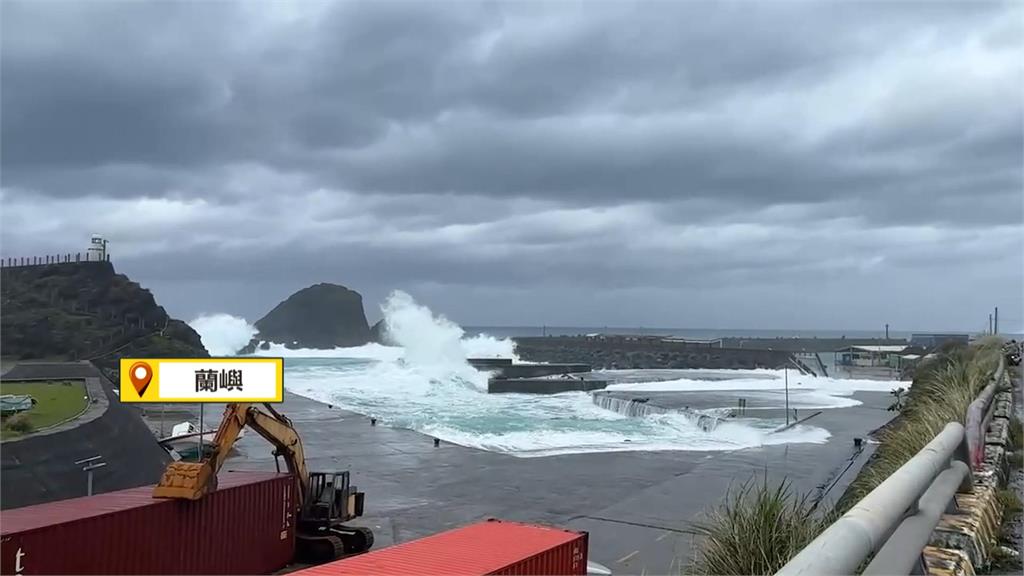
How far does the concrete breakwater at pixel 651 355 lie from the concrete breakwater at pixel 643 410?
4693cm

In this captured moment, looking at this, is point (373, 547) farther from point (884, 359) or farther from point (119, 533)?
point (884, 359)

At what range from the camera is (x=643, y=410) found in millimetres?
46000

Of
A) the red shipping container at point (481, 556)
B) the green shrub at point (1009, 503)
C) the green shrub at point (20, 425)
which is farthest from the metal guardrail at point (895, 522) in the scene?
the green shrub at point (20, 425)

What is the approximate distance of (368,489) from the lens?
26016 millimetres

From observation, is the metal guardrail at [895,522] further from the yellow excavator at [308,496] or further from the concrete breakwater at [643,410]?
the concrete breakwater at [643,410]

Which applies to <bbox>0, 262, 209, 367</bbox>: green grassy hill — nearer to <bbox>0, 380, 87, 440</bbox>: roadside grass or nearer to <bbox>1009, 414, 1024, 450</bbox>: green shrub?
<bbox>0, 380, 87, 440</bbox>: roadside grass

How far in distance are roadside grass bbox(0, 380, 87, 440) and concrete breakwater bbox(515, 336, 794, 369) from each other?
7404 cm

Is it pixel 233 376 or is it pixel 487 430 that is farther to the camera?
pixel 487 430

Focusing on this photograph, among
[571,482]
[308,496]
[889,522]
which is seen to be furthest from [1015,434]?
[571,482]

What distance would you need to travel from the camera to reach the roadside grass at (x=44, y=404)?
2073 cm

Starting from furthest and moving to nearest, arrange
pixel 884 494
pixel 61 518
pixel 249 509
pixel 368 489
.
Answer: pixel 368 489, pixel 249 509, pixel 61 518, pixel 884 494

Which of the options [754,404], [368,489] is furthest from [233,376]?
→ [754,404]

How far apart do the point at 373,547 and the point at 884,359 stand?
9316 cm

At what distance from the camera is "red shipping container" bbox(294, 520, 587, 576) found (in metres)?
8.36
